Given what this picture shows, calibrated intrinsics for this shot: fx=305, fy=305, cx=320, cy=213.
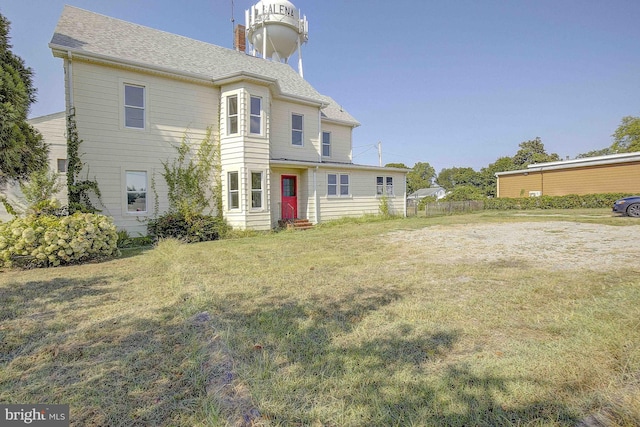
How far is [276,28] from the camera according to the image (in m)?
19.6

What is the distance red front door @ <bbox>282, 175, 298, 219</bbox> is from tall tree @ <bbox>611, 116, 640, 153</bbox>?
169ft

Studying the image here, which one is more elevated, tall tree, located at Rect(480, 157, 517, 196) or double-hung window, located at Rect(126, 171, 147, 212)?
tall tree, located at Rect(480, 157, 517, 196)

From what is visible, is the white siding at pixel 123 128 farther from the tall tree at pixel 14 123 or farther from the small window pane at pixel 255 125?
the tall tree at pixel 14 123

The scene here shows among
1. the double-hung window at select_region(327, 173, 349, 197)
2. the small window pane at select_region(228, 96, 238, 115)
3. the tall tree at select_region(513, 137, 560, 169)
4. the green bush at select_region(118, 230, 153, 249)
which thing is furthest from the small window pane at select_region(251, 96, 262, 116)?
the tall tree at select_region(513, 137, 560, 169)

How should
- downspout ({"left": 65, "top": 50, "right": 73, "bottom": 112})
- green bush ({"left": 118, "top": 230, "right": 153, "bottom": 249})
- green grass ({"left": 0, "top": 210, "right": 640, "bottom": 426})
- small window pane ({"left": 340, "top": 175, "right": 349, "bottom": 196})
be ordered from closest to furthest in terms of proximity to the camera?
green grass ({"left": 0, "top": 210, "right": 640, "bottom": 426})
downspout ({"left": 65, "top": 50, "right": 73, "bottom": 112})
green bush ({"left": 118, "top": 230, "right": 153, "bottom": 249})
small window pane ({"left": 340, "top": 175, "right": 349, "bottom": 196})

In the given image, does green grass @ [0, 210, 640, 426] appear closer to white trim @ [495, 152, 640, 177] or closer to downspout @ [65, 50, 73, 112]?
downspout @ [65, 50, 73, 112]

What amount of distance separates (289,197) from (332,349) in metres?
12.6

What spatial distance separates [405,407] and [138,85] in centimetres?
1335

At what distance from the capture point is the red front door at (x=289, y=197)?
1490cm

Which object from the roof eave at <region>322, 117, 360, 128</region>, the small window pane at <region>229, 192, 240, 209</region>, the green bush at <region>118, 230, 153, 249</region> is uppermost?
the roof eave at <region>322, 117, 360, 128</region>

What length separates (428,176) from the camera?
85.4 m

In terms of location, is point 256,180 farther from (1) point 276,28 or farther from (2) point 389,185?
(1) point 276,28

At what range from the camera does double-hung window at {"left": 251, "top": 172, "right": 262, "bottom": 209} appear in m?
12.9

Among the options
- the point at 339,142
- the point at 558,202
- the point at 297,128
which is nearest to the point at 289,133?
the point at 297,128
